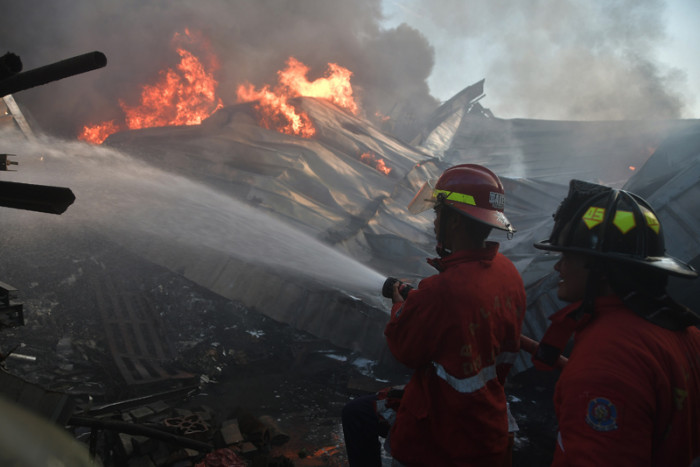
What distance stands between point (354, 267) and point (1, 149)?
34.2 feet

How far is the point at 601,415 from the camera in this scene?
1174 millimetres

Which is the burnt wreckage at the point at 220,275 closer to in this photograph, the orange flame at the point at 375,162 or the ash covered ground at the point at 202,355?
the ash covered ground at the point at 202,355

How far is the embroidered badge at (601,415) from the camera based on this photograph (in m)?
1.15

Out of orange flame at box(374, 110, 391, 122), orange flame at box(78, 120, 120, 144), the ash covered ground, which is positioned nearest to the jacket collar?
the ash covered ground

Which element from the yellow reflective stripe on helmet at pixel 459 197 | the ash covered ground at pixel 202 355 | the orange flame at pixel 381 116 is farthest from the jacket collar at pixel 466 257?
the orange flame at pixel 381 116

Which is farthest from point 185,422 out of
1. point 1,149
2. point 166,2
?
point 166,2

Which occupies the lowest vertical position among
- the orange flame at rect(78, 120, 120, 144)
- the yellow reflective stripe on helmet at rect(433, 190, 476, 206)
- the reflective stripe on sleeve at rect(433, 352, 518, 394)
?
the reflective stripe on sleeve at rect(433, 352, 518, 394)

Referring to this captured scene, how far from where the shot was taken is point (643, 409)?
1160mm

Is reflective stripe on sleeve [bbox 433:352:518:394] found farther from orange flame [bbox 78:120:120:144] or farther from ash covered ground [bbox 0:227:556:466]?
orange flame [bbox 78:120:120:144]

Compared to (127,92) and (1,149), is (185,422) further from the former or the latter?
(127,92)

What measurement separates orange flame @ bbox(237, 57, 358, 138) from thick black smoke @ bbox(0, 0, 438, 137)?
2.02ft

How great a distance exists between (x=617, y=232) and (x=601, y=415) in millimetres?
684

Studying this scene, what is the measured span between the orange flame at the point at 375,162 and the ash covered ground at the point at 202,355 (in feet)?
38.1

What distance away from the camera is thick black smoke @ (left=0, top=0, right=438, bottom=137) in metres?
16.2
